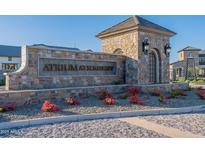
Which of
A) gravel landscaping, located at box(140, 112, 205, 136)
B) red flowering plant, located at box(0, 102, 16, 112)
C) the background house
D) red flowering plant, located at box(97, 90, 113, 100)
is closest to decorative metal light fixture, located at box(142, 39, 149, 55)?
red flowering plant, located at box(97, 90, 113, 100)

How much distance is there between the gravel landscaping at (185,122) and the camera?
6.38 meters

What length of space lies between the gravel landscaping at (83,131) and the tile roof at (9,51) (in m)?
34.5

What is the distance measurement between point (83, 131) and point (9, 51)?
37107 millimetres

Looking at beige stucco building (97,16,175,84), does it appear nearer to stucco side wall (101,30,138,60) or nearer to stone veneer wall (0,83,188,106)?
stucco side wall (101,30,138,60)

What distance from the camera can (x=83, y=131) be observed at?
601 cm

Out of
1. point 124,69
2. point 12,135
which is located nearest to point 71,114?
point 12,135

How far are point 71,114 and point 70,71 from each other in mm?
4248

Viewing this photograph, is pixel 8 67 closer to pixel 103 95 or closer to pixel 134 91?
pixel 134 91

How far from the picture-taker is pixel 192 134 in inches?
231

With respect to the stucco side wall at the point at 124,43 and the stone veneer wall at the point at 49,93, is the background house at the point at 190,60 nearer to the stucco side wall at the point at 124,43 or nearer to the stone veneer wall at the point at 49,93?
the stucco side wall at the point at 124,43

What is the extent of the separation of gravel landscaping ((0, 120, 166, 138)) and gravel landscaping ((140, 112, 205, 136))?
1.16m

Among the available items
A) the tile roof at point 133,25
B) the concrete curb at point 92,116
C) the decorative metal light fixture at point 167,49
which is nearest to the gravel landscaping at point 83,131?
the concrete curb at point 92,116

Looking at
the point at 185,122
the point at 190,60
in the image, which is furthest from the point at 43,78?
the point at 190,60

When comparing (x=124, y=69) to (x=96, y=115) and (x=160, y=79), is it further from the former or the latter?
(x=96, y=115)
